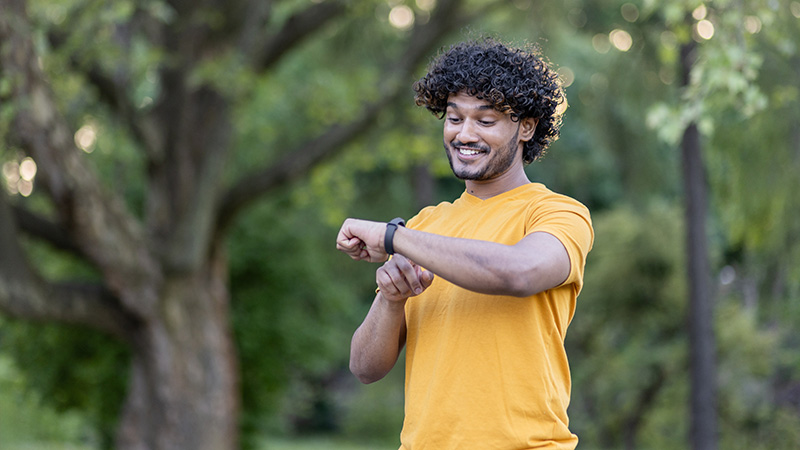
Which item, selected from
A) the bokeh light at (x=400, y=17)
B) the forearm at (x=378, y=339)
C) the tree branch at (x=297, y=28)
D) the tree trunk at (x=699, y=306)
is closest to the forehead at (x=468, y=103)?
the forearm at (x=378, y=339)

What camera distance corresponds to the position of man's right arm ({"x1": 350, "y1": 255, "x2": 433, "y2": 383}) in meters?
1.85

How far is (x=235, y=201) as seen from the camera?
8727mm

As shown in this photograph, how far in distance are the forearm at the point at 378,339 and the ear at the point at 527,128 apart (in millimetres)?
470

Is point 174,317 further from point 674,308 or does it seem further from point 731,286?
point 731,286

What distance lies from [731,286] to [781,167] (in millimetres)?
12545

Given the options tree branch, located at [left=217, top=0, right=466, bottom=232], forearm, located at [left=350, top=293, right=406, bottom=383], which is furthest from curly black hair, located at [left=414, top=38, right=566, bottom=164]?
tree branch, located at [left=217, top=0, right=466, bottom=232]

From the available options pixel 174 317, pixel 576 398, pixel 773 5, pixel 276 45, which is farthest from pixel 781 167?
pixel 576 398

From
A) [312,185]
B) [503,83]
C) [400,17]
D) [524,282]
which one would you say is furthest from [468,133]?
[400,17]

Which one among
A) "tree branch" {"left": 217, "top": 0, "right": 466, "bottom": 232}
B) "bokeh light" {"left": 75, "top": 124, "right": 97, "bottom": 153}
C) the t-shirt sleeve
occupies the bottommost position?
the t-shirt sleeve

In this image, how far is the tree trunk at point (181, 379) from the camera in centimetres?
834

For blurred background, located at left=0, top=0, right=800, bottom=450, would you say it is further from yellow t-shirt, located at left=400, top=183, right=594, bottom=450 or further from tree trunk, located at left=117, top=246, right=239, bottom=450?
yellow t-shirt, located at left=400, top=183, right=594, bottom=450

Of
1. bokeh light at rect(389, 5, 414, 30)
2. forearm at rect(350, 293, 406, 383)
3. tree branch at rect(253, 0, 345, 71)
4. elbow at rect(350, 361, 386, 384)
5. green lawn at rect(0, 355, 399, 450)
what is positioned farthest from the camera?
green lawn at rect(0, 355, 399, 450)

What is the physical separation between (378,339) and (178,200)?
22.7 feet

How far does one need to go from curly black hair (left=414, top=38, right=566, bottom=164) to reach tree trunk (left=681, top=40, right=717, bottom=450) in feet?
27.1
